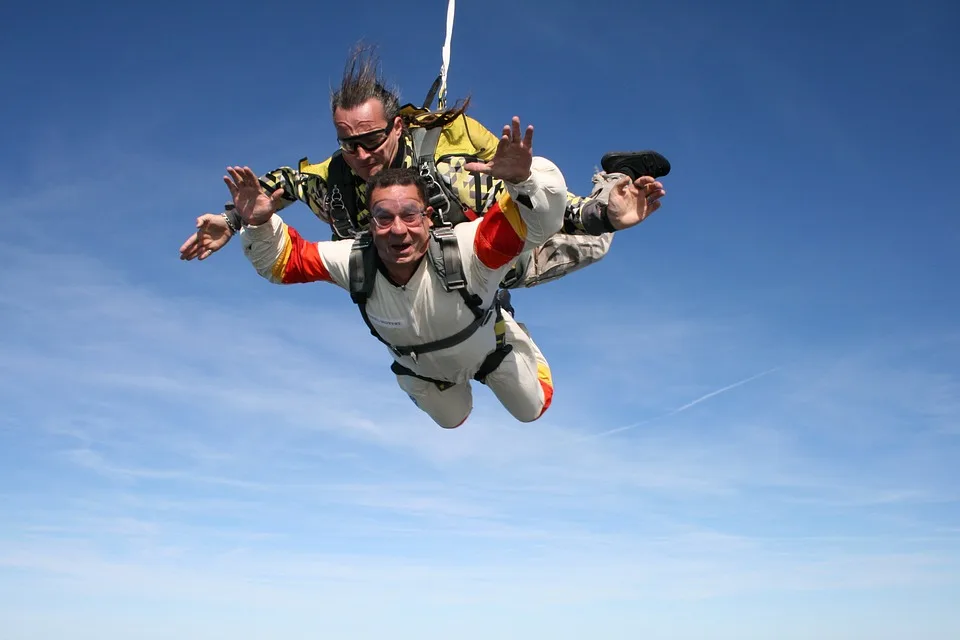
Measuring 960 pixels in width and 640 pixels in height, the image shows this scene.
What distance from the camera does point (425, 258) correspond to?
5566 mm

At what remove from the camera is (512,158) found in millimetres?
4793

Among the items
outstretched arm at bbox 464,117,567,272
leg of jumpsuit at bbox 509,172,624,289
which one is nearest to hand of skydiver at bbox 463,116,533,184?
outstretched arm at bbox 464,117,567,272

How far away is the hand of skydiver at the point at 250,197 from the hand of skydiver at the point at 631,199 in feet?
6.86

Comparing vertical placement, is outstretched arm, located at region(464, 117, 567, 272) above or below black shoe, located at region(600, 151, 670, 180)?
below

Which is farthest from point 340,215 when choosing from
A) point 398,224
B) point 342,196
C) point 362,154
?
point 398,224

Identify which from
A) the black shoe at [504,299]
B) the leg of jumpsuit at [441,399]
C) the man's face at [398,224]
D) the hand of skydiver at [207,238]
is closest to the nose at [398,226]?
the man's face at [398,224]

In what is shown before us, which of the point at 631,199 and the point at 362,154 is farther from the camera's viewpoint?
the point at 362,154

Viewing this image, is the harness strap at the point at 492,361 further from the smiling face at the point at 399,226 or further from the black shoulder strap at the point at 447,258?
the smiling face at the point at 399,226

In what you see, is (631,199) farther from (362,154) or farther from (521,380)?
(521,380)

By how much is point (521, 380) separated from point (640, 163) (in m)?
2.10

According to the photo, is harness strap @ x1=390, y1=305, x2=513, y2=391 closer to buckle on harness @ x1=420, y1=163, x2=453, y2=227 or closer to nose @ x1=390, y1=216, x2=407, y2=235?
buckle on harness @ x1=420, y1=163, x2=453, y2=227

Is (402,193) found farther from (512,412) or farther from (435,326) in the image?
(512,412)

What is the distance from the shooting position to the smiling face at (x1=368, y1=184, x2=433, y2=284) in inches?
210

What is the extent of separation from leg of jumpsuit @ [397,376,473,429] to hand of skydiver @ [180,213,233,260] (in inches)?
78.3
